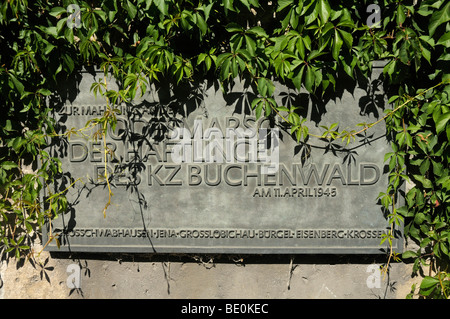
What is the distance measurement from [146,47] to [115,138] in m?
0.66

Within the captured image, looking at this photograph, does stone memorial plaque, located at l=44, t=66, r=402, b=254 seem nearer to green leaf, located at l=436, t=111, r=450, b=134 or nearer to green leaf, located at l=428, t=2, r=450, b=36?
green leaf, located at l=436, t=111, r=450, b=134

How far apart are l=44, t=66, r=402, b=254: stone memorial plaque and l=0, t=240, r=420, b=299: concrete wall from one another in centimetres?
19

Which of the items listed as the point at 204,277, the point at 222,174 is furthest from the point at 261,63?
the point at 204,277

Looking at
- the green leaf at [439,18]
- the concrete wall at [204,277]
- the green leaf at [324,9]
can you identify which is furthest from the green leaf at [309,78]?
the concrete wall at [204,277]

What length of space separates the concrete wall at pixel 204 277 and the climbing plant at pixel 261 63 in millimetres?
286

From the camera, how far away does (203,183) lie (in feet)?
9.45

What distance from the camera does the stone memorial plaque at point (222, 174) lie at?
280cm

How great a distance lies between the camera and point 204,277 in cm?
307

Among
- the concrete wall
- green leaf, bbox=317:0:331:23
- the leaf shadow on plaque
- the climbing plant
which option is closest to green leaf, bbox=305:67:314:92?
the climbing plant

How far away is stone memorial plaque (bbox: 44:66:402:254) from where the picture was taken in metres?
2.80

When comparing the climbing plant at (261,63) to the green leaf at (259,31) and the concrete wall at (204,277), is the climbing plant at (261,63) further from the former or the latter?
the concrete wall at (204,277)

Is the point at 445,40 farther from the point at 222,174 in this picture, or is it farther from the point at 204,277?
the point at 204,277
